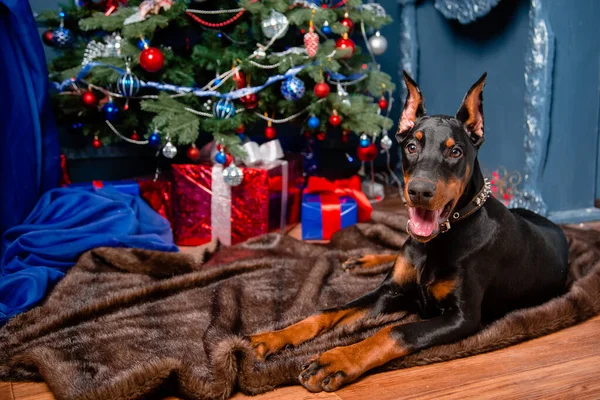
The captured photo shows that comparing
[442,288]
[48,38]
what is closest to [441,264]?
[442,288]

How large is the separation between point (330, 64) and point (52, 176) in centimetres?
149

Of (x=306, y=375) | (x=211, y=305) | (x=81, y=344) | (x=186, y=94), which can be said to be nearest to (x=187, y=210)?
(x=186, y=94)

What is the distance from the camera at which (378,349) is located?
1573mm

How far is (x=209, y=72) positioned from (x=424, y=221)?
80.8 inches

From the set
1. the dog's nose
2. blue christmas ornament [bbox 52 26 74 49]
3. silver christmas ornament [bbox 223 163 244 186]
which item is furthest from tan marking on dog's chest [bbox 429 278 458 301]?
blue christmas ornament [bbox 52 26 74 49]

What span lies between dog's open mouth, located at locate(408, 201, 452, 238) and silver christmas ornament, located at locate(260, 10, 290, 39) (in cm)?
156

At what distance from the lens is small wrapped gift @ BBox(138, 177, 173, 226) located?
3.12 meters

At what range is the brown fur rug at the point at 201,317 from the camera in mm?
1528

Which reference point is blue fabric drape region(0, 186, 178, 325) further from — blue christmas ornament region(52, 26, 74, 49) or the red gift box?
blue christmas ornament region(52, 26, 74, 49)

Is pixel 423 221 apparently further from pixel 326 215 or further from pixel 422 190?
pixel 326 215

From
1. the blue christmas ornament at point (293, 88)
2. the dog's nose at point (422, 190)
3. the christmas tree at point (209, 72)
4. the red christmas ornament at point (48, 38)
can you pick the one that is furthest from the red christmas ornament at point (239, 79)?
the dog's nose at point (422, 190)

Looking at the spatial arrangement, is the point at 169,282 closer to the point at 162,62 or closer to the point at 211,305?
the point at 211,305

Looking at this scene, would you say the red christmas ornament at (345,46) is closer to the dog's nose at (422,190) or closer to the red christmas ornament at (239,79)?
the red christmas ornament at (239,79)

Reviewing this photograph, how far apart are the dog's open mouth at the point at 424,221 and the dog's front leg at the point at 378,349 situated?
26 cm
